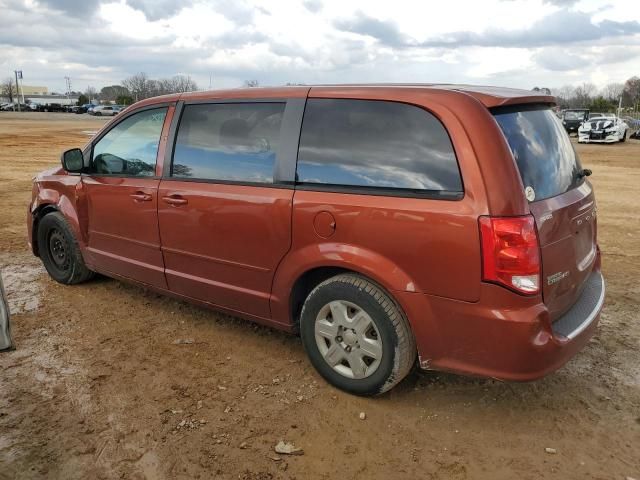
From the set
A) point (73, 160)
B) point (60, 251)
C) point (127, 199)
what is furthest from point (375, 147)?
point (60, 251)

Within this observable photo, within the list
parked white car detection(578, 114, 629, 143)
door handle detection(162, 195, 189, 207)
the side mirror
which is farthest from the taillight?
parked white car detection(578, 114, 629, 143)

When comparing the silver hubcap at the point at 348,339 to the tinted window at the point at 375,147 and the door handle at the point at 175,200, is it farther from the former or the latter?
the door handle at the point at 175,200

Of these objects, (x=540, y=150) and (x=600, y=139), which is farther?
(x=600, y=139)

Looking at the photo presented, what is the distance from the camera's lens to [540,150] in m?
3.12

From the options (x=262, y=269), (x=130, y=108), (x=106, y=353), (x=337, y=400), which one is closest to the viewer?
(x=337, y=400)

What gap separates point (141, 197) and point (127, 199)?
0.67ft

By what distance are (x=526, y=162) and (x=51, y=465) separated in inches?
112

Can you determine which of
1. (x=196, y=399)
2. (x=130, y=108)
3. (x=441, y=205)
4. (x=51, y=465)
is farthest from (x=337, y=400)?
(x=130, y=108)

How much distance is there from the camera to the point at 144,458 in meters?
2.84

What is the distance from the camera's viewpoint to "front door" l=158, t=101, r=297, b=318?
3.57 m

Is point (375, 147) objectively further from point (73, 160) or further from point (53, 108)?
point (53, 108)

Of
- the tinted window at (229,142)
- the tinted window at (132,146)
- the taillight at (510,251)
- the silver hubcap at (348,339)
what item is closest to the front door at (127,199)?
the tinted window at (132,146)

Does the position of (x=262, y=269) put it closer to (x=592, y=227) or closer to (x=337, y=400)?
(x=337, y=400)

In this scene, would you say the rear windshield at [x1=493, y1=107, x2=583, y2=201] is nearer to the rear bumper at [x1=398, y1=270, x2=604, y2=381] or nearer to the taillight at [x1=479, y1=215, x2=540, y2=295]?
the taillight at [x1=479, y1=215, x2=540, y2=295]
